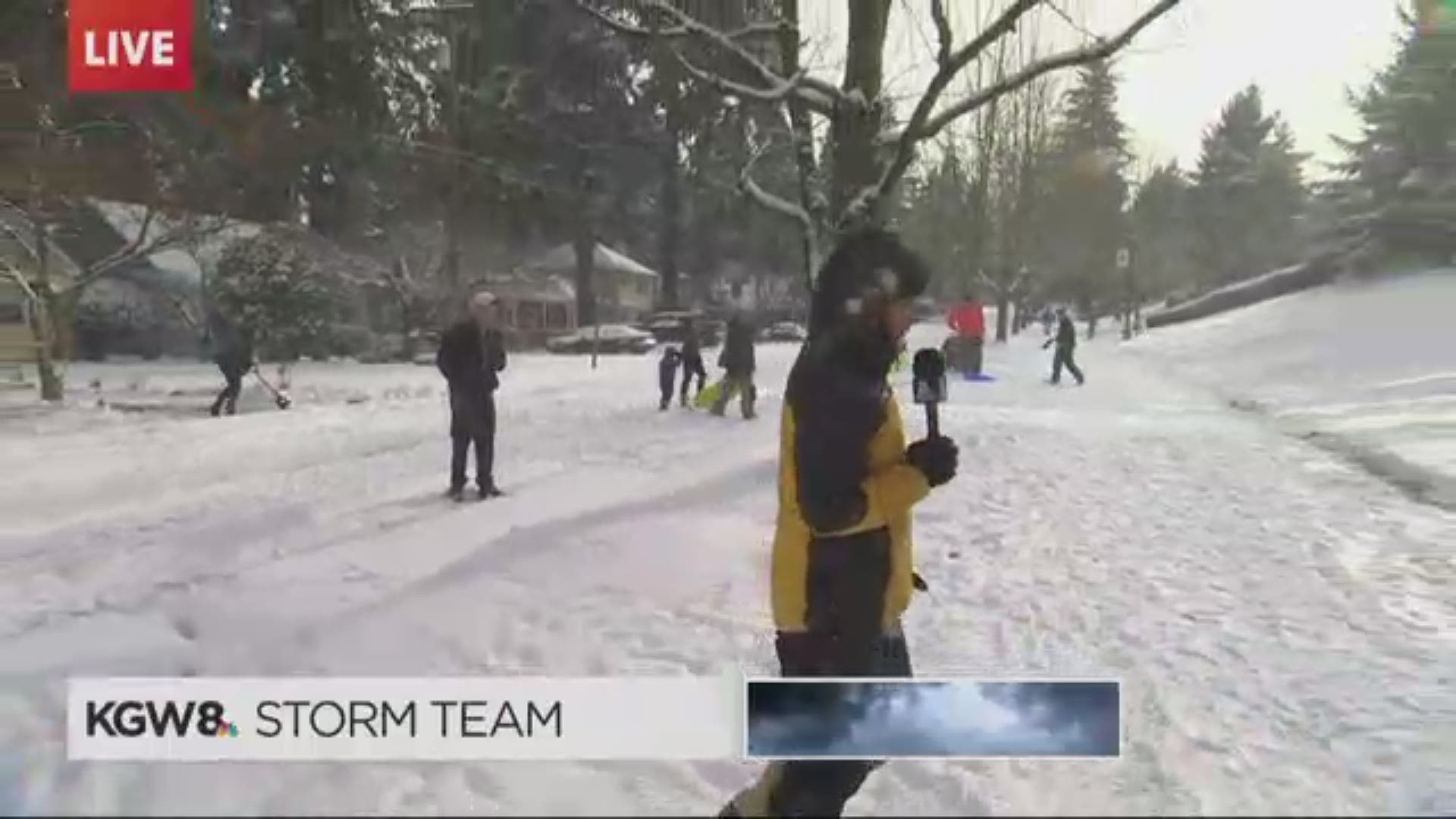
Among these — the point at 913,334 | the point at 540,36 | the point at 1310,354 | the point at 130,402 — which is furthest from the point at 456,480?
the point at 1310,354

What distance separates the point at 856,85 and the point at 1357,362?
0.91 m

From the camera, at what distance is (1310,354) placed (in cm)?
161

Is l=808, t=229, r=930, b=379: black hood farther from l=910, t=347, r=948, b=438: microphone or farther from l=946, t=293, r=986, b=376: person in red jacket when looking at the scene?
l=946, t=293, r=986, b=376: person in red jacket

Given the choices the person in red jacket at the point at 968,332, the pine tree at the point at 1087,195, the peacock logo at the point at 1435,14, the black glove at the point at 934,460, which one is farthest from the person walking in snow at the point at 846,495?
the peacock logo at the point at 1435,14

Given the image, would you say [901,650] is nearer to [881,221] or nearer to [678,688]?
[678,688]

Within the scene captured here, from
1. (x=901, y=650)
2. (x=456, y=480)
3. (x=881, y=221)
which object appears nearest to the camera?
(x=901, y=650)

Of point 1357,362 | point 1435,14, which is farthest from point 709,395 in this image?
point 1435,14

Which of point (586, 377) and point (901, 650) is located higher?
point (586, 377)

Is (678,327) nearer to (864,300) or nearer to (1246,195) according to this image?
(864,300)

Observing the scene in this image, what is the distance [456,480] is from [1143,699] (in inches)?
47.2

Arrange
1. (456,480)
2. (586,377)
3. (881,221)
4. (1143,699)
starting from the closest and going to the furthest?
(1143,699) < (881,221) < (586,377) < (456,480)

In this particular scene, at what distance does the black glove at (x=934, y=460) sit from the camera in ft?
3.13

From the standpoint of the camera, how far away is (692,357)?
1.80 meters

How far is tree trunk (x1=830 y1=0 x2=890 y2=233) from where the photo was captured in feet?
5.56
